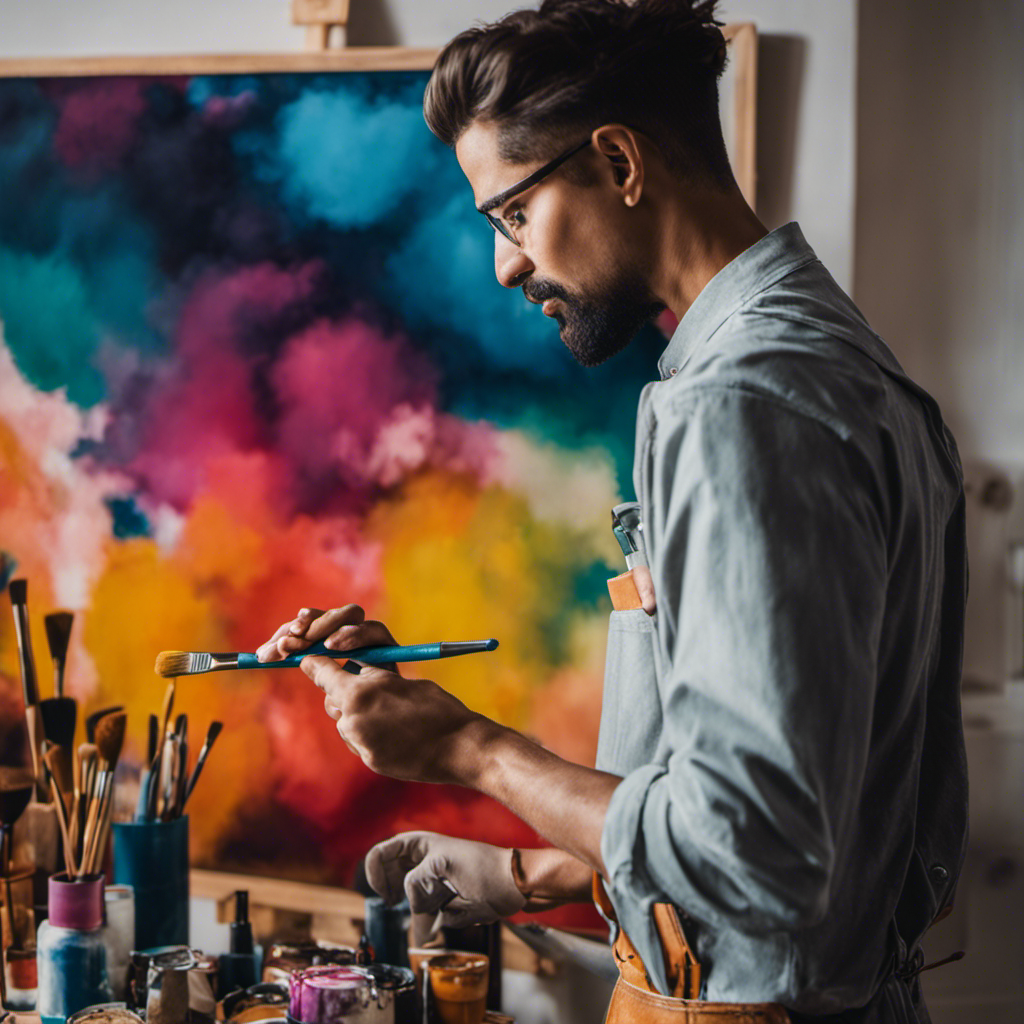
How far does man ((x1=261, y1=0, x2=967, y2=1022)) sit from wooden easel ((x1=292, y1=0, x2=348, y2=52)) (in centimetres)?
58

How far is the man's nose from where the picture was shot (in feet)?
2.91

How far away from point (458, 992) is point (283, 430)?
82 centimetres

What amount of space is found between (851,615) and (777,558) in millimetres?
61

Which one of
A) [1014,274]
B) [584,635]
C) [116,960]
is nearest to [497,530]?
[584,635]

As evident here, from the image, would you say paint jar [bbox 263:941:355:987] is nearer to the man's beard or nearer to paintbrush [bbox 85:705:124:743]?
paintbrush [bbox 85:705:124:743]

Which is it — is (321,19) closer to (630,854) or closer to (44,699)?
(44,699)

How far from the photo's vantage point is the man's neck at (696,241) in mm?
783

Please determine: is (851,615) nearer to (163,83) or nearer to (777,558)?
(777,558)

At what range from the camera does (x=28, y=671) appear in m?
1.41

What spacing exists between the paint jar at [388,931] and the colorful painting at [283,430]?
12 cm

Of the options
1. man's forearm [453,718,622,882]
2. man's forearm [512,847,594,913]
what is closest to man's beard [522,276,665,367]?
man's forearm [453,718,622,882]

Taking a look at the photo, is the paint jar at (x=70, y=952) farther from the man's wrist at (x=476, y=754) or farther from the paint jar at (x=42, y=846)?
the man's wrist at (x=476, y=754)

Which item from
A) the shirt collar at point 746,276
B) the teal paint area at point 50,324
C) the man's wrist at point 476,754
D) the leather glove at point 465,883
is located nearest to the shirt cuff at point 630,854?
the man's wrist at point 476,754

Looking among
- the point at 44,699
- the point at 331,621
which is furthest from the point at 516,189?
the point at 44,699
